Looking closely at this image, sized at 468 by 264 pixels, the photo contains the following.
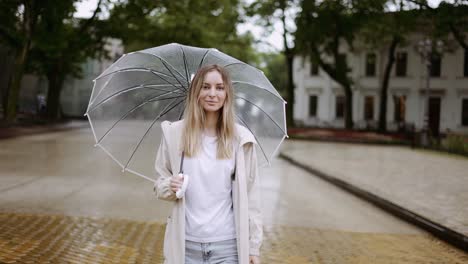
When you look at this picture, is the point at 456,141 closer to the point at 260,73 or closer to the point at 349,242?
the point at 349,242

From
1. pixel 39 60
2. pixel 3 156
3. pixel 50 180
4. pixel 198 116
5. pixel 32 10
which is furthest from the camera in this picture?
pixel 39 60

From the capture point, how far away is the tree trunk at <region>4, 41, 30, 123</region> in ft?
86.7

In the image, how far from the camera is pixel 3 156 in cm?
1623

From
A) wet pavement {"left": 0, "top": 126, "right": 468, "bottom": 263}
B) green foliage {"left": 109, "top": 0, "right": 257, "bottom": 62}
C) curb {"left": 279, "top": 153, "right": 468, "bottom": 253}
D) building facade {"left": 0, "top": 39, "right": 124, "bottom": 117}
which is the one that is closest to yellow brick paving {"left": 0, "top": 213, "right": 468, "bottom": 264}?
wet pavement {"left": 0, "top": 126, "right": 468, "bottom": 263}

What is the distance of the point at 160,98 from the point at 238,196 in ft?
5.25

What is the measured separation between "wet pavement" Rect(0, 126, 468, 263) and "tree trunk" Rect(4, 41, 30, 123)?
15.4m

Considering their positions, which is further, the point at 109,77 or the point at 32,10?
the point at 32,10

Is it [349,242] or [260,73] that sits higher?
[260,73]

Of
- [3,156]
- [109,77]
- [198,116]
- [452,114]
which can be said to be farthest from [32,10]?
[452,114]

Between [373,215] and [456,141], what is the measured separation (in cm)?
1840

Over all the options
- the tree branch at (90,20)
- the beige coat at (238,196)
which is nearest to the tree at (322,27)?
the tree branch at (90,20)

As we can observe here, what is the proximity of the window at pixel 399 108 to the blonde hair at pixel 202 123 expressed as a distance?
45399mm

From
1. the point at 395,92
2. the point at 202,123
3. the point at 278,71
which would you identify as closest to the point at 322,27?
the point at 395,92

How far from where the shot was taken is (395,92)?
4647 centimetres
